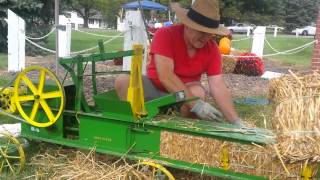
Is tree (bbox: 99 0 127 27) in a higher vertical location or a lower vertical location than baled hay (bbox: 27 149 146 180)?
higher

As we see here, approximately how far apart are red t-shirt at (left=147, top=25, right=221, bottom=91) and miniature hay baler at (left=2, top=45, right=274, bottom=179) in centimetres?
40

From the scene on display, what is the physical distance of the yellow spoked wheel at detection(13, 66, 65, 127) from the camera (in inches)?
142

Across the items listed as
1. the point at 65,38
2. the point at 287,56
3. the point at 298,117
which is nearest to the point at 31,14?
the point at 65,38

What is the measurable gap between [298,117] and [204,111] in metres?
0.91

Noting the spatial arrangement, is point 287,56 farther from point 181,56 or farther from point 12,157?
point 12,157

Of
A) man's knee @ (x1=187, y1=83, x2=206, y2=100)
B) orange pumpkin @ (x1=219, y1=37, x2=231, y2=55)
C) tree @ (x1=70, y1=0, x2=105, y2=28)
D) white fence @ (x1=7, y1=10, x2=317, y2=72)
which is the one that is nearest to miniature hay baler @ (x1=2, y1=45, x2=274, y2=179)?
man's knee @ (x1=187, y1=83, x2=206, y2=100)

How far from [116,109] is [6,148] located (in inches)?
41.1

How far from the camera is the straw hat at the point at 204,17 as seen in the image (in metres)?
3.54

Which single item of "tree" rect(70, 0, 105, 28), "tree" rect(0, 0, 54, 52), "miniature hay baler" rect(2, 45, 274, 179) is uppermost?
"tree" rect(70, 0, 105, 28)

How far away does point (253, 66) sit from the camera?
11.1 meters

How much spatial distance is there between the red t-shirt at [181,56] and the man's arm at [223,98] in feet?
0.22

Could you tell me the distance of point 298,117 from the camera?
2.65 metres

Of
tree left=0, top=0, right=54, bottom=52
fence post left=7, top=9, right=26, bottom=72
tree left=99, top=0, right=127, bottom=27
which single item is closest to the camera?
fence post left=7, top=9, right=26, bottom=72

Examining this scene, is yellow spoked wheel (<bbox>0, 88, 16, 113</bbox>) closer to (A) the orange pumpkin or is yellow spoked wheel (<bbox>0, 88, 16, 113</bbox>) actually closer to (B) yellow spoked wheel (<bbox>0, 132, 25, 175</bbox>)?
(B) yellow spoked wheel (<bbox>0, 132, 25, 175</bbox>)
